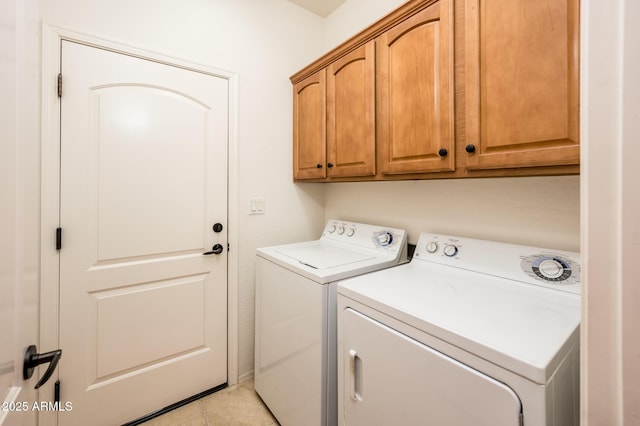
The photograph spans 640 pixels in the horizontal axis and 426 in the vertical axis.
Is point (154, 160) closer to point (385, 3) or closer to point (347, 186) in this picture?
point (347, 186)

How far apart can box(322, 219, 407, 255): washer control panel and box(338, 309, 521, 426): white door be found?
0.65 m

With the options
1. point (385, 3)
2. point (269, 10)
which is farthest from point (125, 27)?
point (385, 3)

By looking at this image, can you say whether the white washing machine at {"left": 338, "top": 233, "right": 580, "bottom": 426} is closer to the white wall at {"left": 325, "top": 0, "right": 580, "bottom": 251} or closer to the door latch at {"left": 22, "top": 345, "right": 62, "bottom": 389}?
the white wall at {"left": 325, "top": 0, "right": 580, "bottom": 251}

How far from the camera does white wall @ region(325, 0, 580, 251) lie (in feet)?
3.91

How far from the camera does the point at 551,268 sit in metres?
1.14

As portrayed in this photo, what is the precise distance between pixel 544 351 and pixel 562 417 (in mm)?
188

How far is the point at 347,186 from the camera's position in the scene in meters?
2.22

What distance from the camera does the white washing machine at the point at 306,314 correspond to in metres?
1.29

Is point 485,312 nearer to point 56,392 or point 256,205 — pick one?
point 256,205

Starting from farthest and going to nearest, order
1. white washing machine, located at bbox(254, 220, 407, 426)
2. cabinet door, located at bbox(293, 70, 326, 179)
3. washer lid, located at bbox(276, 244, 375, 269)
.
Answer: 1. cabinet door, located at bbox(293, 70, 326, 179)
2. washer lid, located at bbox(276, 244, 375, 269)
3. white washing machine, located at bbox(254, 220, 407, 426)

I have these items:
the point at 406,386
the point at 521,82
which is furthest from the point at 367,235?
the point at 521,82

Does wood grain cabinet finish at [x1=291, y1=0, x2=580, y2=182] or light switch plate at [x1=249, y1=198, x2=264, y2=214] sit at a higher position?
wood grain cabinet finish at [x1=291, y1=0, x2=580, y2=182]

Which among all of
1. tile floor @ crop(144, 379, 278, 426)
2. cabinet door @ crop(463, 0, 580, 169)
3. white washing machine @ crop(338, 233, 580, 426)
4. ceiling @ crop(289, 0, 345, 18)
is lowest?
tile floor @ crop(144, 379, 278, 426)

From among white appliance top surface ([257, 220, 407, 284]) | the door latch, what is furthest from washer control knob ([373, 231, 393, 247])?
the door latch
